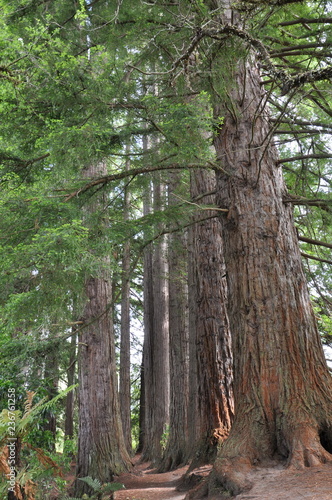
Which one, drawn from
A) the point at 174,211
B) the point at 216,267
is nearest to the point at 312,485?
the point at 174,211

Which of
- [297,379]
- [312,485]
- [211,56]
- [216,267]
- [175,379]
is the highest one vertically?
[211,56]

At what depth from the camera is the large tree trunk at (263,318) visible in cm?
426

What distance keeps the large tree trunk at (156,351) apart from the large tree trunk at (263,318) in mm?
5658

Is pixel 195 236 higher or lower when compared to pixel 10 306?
higher

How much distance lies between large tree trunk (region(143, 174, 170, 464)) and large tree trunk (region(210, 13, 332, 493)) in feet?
18.6

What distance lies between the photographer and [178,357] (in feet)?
35.7

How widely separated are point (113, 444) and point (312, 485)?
5493 millimetres

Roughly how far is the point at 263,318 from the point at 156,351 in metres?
8.89

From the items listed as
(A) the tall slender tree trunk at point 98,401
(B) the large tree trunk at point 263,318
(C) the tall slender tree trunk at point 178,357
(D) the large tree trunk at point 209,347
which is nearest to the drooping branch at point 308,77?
(B) the large tree trunk at point 263,318

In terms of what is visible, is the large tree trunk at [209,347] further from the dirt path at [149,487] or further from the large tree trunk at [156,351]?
the large tree trunk at [156,351]

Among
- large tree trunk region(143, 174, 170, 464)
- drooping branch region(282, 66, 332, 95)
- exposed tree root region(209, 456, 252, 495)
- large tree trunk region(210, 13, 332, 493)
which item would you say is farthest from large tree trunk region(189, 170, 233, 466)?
large tree trunk region(143, 174, 170, 464)

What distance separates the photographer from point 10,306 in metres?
4.99

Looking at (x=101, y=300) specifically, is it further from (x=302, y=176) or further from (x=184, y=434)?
(x=302, y=176)

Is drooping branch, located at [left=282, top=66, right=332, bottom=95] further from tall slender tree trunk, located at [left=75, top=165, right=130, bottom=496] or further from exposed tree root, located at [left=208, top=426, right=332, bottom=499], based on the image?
tall slender tree trunk, located at [left=75, top=165, right=130, bottom=496]
